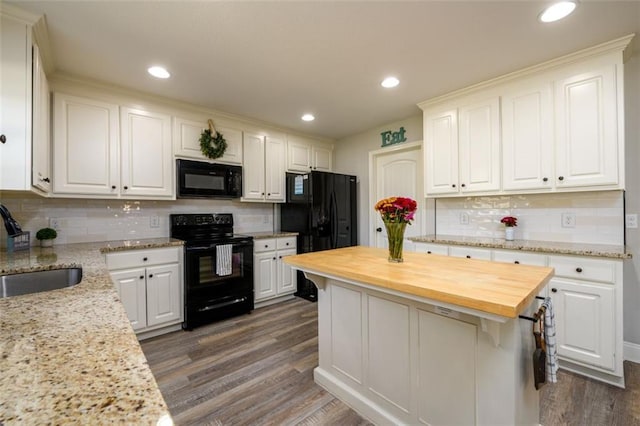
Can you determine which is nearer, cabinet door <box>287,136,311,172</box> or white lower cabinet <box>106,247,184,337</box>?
white lower cabinet <box>106,247,184,337</box>

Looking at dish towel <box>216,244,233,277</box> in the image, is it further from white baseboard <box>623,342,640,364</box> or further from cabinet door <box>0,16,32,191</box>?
white baseboard <box>623,342,640,364</box>

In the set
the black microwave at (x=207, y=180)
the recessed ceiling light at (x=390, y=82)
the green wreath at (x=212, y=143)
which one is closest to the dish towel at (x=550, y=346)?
the recessed ceiling light at (x=390, y=82)

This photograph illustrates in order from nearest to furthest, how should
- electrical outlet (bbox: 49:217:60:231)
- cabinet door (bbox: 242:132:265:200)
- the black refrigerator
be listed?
electrical outlet (bbox: 49:217:60:231) → cabinet door (bbox: 242:132:265:200) → the black refrigerator

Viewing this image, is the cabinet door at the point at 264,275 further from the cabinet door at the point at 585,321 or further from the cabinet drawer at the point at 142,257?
the cabinet door at the point at 585,321

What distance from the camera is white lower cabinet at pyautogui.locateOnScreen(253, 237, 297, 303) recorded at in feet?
11.3

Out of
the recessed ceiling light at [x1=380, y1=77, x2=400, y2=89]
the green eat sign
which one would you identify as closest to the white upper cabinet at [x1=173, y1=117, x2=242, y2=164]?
the recessed ceiling light at [x1=380, y1=77, x2=400, y2=89]

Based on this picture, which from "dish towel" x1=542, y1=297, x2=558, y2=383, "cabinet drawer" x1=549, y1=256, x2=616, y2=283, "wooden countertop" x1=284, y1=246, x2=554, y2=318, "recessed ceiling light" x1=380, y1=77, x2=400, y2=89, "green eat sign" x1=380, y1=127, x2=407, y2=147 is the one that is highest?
"recessed ceiling light" x1=380, y1=77, x2=400, y2=89

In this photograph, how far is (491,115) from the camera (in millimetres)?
2664

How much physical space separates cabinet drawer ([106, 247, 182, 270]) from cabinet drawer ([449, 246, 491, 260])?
108 inches

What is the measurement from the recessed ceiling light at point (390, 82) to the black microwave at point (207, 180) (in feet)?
6.40

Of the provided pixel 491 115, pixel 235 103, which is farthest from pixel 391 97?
pixel 235 103

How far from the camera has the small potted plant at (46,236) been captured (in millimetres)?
2379

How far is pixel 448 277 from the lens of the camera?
1325 mm

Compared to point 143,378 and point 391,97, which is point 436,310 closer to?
point 143,378
